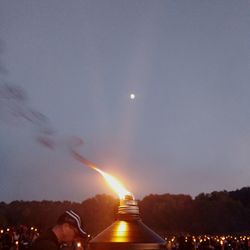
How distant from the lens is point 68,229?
358 cm

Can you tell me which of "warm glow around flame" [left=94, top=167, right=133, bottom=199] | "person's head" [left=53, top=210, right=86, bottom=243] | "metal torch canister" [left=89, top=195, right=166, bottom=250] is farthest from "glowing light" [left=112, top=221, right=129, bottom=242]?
"person's head" [left=53, top=210, right=86, bottom=243]

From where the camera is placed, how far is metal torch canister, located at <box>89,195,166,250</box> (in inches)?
106

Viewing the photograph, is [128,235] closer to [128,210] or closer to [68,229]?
[128,210]

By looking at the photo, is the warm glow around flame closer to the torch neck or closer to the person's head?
the torch neck

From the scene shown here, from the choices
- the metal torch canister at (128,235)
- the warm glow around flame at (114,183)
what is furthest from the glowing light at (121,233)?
the warm glow around flame at (114,183)

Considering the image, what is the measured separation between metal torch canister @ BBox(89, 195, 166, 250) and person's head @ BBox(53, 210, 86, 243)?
70 centimetres

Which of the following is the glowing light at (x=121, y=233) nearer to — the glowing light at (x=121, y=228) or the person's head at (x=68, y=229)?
the glowing light at (x=121, y=228)

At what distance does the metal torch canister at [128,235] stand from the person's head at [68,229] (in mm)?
696

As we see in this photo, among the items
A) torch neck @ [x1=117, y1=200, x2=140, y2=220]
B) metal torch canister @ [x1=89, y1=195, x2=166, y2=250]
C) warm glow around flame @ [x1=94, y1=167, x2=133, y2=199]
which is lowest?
metal torch canister @ [x1=89, y1=195, x2=166, y2=250]

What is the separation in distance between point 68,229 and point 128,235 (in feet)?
3.10

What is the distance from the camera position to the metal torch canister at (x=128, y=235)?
8.87 feet

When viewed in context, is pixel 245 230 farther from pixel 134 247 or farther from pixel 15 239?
pixel 134 247

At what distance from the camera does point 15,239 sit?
22.9 meters

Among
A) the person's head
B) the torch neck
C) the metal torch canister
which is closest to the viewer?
the metal torch canister
